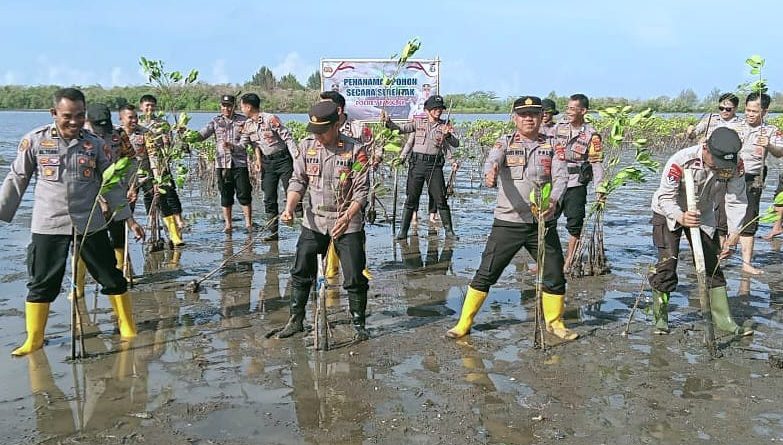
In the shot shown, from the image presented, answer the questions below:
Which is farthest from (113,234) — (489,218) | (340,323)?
(489,218)

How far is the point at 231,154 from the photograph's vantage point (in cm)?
937

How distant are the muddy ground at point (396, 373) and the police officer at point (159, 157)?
1223 millimetres

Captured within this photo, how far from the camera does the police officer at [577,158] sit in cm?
729

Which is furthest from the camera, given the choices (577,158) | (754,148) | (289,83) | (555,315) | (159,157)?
(289,83)

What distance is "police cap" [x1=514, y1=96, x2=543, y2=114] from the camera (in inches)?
205

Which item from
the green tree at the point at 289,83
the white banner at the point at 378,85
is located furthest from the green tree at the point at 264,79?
the white banner at the point at 378,85

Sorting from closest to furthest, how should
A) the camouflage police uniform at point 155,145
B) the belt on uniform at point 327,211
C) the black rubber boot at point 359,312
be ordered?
1. the belt on uniform at point 327,211
2. the black rubber boot at point 359,312
3. the camouflage police uniform at point 155,145

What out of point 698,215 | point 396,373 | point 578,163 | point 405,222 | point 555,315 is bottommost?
point 396,373

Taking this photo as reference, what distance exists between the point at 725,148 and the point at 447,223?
4.98 metres

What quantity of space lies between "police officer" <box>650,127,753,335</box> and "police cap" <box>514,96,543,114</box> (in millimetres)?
1068

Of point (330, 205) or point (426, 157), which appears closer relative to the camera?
point (330, 205)

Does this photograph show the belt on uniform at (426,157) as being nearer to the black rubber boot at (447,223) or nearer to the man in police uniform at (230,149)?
the black rubber boot at (447,223)

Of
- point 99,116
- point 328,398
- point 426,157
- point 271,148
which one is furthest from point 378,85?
point 328,398

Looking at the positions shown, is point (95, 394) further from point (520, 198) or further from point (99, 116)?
point (520, 198)
